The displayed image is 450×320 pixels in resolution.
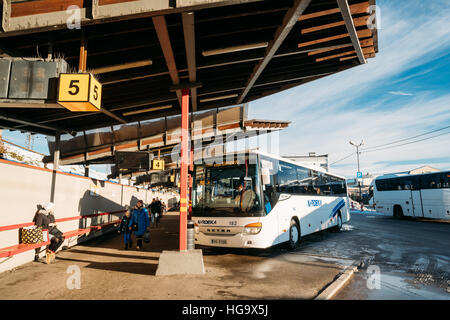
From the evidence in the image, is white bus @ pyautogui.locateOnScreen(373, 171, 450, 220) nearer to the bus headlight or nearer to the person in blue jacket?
the bus headlight

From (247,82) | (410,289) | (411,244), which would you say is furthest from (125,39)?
(411,244)

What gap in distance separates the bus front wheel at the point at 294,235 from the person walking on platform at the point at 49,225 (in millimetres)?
7012

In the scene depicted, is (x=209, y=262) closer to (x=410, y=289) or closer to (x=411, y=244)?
(x=410, y=289)

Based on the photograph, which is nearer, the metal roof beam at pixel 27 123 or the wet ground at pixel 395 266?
the wet ground at pixel 395 266

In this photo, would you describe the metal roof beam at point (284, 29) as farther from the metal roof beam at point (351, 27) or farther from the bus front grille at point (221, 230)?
the bus front grille at point (221, 230)

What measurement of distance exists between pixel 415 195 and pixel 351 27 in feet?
61.7

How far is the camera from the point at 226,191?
8.09 m

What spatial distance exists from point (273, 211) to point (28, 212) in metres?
6.70

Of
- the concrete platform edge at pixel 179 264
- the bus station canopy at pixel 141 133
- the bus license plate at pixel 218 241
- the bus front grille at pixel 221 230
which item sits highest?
the bus station canopy at pixel 141 133

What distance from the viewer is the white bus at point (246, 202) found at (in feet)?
25.1

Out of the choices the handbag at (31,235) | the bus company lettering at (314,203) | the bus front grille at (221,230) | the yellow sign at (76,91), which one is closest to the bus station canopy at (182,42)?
the yellow sign at (76,91)

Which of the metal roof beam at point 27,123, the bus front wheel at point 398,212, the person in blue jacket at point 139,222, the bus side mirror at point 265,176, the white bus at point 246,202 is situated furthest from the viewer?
the bus front wheel at point 398,212

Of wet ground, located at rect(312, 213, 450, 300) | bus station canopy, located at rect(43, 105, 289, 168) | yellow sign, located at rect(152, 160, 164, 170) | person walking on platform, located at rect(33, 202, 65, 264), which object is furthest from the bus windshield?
yellow sign, located at rect(152, 160, 164, 170)

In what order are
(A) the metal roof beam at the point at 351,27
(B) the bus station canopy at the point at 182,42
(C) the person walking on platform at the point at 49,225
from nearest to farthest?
(B) the bus station canopy at the point at 182,42
(A) the metal roof beam at the point at 351,27
(C) the person walking on platform at the point at 49,225
